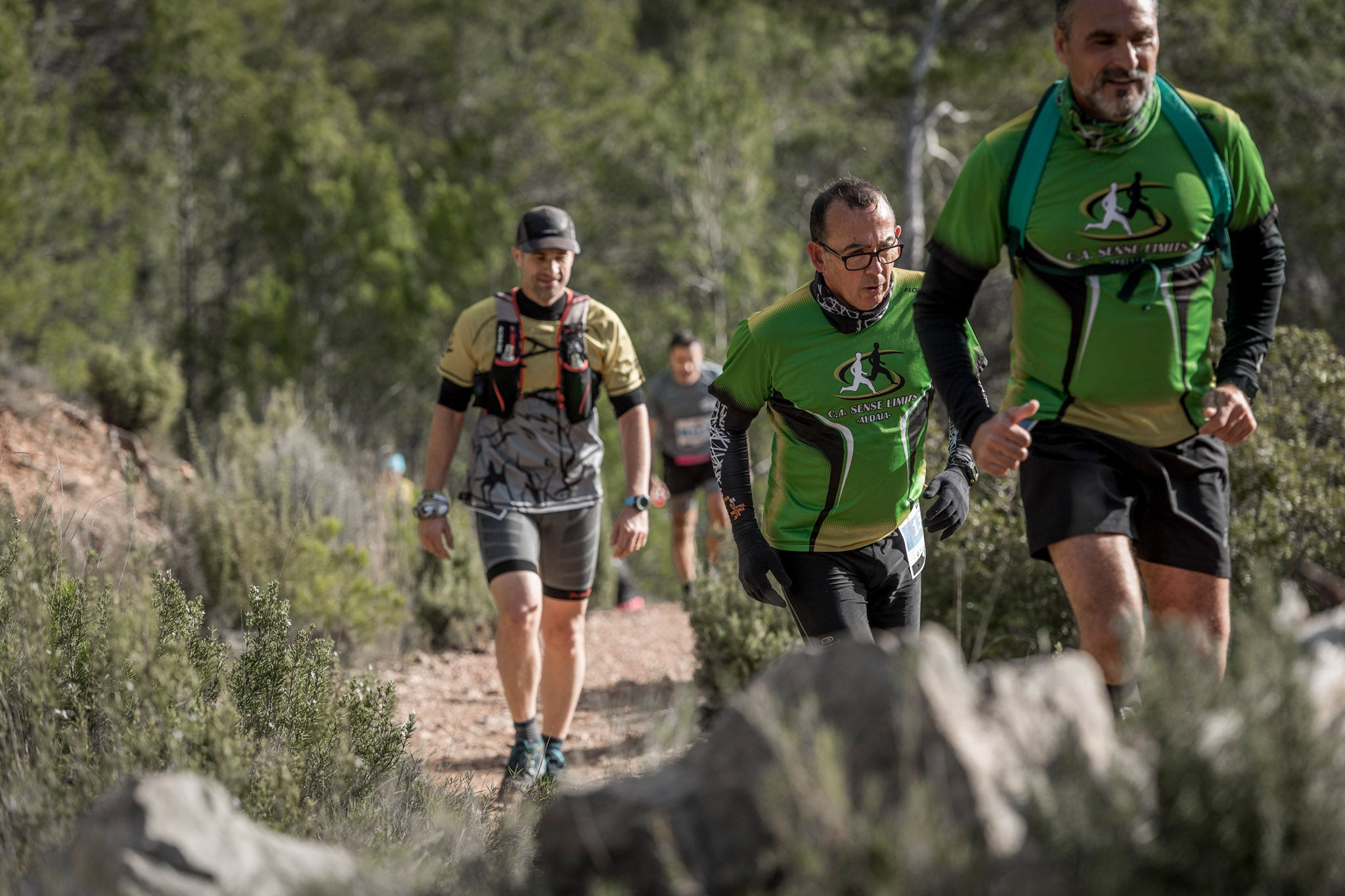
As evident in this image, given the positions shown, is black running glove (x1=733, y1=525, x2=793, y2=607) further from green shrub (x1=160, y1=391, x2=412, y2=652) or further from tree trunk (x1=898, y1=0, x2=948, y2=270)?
tree trunk (x1=898, y1=0, x2=948, y2=270)

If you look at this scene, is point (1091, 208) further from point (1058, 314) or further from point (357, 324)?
point (357, 324)

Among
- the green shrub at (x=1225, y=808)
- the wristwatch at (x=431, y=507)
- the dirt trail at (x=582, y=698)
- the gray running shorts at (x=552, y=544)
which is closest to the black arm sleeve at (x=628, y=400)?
the gray running shorts at (x=552, y=544)

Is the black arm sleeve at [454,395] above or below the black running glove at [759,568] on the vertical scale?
above

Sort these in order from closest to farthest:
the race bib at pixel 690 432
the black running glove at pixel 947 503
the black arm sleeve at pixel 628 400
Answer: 1. the black running glove at pixel 947 503
2. the black arm sleeve at pixel 628 400
3. the race bib at pixel 690 432

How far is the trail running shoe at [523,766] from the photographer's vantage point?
4.09 meters

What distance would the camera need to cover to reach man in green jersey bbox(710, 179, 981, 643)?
10.6ft

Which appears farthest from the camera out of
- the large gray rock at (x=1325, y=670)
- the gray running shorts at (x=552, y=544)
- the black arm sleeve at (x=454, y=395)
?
the black arm sleeve at (x=454, y=395)

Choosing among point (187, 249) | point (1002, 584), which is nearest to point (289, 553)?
point (1002, 584)

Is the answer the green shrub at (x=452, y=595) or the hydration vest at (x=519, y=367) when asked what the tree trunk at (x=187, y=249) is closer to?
the green shrub at (x=452, y=595)

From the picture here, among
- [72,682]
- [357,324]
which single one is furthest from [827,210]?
[357,324]

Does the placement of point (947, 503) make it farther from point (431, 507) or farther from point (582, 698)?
point (582, 698)

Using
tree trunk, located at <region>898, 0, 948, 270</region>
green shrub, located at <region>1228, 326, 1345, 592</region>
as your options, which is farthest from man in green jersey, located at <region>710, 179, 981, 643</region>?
tree trunk, located at <region>898, 0, 948, 270</region>

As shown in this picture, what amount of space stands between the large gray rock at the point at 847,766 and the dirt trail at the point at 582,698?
2.25 meters

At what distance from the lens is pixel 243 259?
59.1 feet
